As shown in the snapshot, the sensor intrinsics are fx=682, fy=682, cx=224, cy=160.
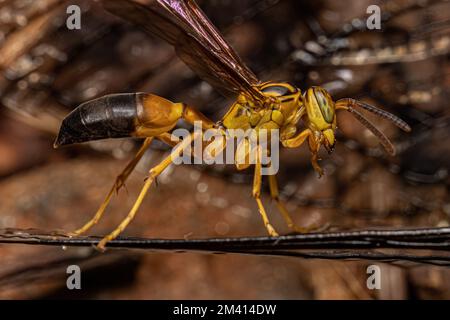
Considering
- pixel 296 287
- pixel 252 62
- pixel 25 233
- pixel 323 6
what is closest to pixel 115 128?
pixel 25 233

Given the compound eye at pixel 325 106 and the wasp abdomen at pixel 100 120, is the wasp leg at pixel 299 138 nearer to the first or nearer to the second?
the compound eye at pixel 325 106

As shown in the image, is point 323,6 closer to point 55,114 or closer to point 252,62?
point 252,62

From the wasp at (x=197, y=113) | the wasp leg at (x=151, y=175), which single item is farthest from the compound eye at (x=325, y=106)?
the wasp leg at (x=151, y=175)

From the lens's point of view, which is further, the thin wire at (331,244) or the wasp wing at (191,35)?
the wasp wing at (191,35)

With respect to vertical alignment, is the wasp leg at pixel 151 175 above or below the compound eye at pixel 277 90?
below

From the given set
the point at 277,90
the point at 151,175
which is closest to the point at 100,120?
the point at 151,175

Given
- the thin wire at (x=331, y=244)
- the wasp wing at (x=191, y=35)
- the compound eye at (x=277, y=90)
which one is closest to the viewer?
the thin wire at (x=331, y=244)
